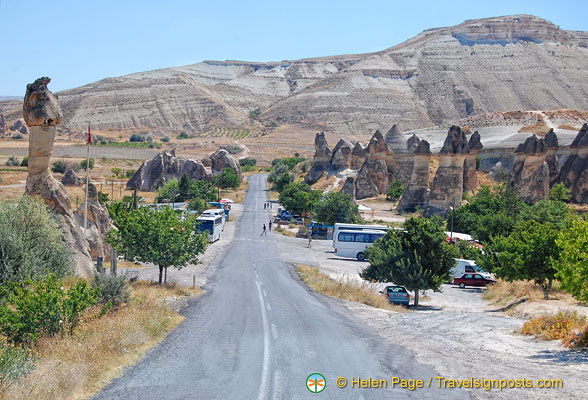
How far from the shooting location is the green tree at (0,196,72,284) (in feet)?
51.5

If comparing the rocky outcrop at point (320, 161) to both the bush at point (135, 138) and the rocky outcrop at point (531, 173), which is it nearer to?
the rocky outcrop at point (531, 173)

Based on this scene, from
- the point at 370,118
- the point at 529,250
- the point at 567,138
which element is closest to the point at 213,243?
the point at 529,250

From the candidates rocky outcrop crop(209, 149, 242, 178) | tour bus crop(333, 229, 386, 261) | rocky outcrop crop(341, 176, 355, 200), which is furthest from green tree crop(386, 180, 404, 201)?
rocky outcrop crop(209, 149, 242, 178)

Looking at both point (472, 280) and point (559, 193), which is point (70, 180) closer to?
point (472, 280)

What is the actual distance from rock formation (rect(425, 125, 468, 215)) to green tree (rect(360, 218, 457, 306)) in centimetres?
2683

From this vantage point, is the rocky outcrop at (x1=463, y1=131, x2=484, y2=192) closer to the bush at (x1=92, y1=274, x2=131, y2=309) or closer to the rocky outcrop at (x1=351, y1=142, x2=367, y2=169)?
the rocky outcrop at (x1=351, y1=142, x2=367, y2=169)

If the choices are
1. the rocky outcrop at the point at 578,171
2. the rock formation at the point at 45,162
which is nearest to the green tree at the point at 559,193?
the rocky outcrop at the point at 578,171

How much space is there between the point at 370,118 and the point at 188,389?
161 metres

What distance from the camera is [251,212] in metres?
66.2

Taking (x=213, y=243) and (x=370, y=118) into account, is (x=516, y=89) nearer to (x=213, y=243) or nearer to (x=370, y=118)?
(x=370, y=118)

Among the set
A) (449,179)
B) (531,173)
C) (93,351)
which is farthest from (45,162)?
(531,173)

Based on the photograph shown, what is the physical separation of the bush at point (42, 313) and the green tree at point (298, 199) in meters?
47.6

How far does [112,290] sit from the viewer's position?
16.0m

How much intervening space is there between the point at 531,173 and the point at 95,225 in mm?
41858
